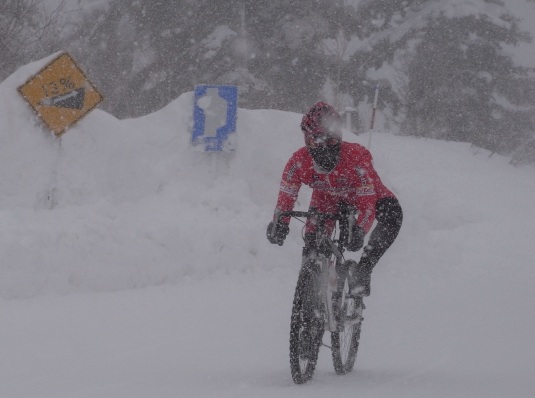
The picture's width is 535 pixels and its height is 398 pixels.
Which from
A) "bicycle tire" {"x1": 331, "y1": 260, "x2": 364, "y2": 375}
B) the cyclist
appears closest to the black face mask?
the cyclist

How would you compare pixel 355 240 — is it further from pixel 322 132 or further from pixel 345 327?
pixel 345 327

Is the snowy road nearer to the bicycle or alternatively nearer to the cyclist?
the bicycle

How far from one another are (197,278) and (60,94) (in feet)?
10.2

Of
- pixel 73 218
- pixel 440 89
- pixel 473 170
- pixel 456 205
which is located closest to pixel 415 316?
pixel 73 218

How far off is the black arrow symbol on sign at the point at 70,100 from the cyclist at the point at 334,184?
16.4ft

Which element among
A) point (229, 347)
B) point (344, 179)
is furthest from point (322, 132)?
point (229, 347)

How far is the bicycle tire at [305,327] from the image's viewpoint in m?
4.91

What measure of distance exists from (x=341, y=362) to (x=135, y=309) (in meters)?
2.73

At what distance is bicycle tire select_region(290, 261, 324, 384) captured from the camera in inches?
193

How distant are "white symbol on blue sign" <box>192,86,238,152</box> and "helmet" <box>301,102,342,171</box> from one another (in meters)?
6.37

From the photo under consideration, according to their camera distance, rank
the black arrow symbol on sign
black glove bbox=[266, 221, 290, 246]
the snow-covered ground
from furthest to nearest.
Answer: the black arrow symbol on sign, the snow-covered ground, black glove bbox=[266, 221, 290, 246]

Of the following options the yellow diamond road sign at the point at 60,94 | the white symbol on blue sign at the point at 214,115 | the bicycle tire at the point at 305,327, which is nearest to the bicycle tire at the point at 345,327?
the bicycle tire at the point at 305,327

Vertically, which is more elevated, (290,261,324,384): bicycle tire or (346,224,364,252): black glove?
(346,224,364,252): black glove

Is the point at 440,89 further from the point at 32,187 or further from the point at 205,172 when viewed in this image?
the point at 32,187
